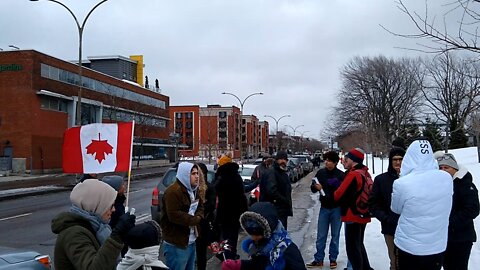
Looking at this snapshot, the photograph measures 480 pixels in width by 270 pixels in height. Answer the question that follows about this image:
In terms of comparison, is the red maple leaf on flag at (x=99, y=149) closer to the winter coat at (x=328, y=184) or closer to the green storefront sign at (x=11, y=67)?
the winter coat at (x=328, y=184)

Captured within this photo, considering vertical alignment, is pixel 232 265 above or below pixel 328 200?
below

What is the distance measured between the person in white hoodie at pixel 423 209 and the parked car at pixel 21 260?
11.7 ft

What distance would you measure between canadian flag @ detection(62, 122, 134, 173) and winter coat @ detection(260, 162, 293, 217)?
101 inches

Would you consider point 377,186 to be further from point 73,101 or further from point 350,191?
point 73,101

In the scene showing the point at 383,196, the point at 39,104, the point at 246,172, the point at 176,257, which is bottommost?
the point at 176,257

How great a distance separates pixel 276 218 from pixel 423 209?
148cm

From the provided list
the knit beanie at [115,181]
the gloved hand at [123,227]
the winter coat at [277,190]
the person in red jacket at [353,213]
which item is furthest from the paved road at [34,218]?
the gloved hand at [123,227]

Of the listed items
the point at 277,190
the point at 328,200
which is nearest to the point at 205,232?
the point at 277,190

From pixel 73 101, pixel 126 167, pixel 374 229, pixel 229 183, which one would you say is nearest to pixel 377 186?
pixel 229 183

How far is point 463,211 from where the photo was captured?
461cm

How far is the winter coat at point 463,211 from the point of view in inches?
181

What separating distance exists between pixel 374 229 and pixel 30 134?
127 ft

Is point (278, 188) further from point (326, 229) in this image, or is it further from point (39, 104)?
point (39, 104)

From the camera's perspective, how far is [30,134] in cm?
4166
